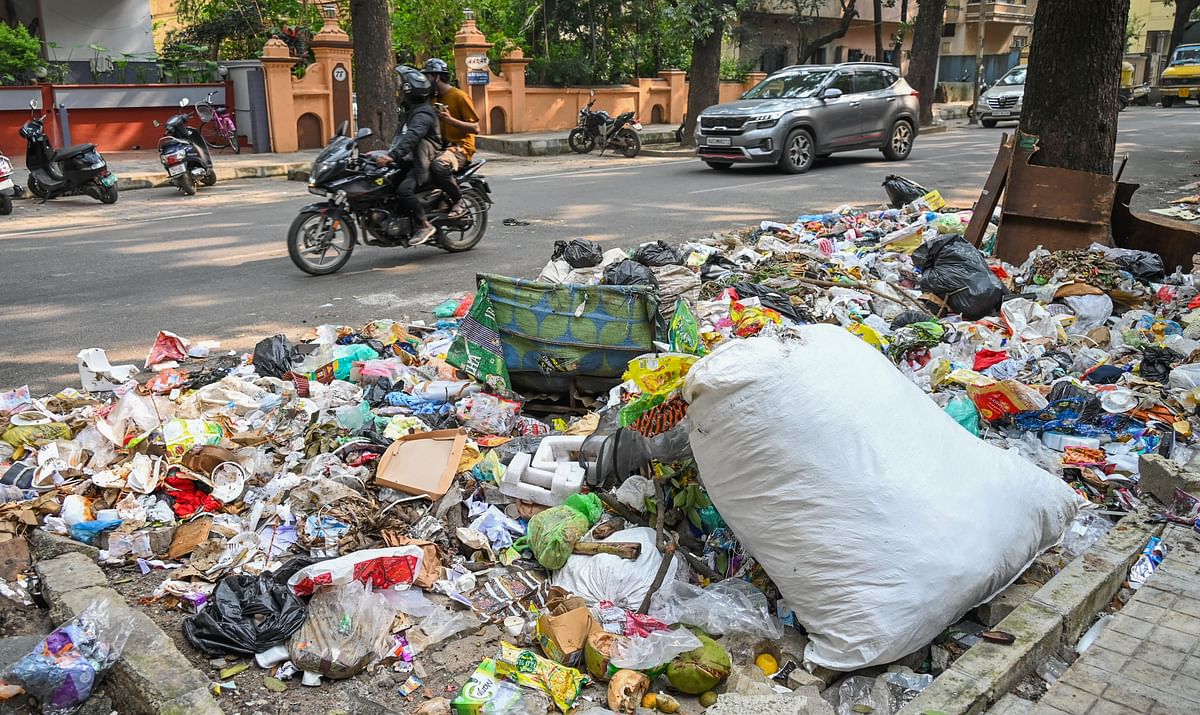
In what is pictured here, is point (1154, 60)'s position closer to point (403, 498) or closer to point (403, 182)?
point (403, 182)

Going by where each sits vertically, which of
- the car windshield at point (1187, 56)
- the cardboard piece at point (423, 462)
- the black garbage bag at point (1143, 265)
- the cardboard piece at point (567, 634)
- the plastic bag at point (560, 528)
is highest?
the car windshield at point (1187, 56)

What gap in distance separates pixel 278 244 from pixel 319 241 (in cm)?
175

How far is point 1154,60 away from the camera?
50125mm

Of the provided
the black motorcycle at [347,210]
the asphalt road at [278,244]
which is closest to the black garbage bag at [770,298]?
the asphalt road at [278,244]

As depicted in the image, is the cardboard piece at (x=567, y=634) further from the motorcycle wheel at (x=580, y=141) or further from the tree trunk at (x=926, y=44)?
the tree trunk at (x=926, y=44)

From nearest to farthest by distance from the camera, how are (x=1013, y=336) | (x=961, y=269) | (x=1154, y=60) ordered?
1. (x=1013, y=336)
2. (x=961, y=269)
3. (x=1154, y=60)

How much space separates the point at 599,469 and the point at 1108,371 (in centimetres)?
297

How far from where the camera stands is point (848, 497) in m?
2.93

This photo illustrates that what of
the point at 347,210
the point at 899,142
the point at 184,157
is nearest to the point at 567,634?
the point at 347,210

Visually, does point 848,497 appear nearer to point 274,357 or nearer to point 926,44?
point 274,357

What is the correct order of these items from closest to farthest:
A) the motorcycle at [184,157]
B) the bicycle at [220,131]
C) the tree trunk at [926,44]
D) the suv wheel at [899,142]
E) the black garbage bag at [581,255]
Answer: the black garbage bag at [581,255]
the motorcycle at [184,157]
the suv wheel at [899,142]
the bicycle at [220,131]
the tree trunk at [926,44]

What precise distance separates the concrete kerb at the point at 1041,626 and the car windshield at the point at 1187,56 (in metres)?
35.9

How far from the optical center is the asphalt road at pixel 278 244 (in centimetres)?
657

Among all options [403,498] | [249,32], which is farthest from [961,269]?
[249,32]
